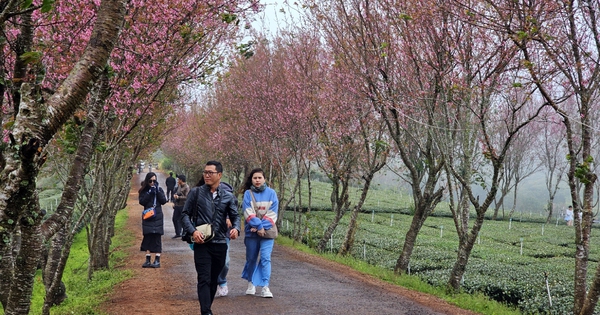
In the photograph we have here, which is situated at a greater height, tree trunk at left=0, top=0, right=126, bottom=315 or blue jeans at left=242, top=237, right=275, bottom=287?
tree trunk at left=0, top=0, right=126, bottom=315

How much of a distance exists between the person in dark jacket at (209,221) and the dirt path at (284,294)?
0.95 meters

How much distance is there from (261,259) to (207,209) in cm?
185

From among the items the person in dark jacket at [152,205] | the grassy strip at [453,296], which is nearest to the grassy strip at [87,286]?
the person in dark jacket at [152,205]

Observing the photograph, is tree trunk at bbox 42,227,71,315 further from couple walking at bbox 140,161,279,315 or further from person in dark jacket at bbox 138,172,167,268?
person in dark jacket at bbox 138,172,167,268

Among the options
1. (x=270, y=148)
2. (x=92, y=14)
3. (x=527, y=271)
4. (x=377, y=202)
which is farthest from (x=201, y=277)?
(x=377, y=202)

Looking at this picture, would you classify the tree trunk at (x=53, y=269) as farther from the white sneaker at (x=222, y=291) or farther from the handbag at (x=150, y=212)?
the handbag at (x=150, y=212)

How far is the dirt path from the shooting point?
303 inches

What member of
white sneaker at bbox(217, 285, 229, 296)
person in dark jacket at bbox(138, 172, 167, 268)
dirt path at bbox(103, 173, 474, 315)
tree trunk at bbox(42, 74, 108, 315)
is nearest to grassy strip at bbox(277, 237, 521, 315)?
dirt path at bbox(103, 173, 474, 315)

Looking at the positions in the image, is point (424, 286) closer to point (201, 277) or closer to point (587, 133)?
point (587, 133)

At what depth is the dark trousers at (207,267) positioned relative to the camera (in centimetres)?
633

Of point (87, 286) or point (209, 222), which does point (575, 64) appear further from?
point (87, 286)

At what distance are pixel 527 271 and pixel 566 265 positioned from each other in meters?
3.55

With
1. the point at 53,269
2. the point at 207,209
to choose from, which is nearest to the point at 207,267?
the point at 207,209

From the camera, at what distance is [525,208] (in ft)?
262
